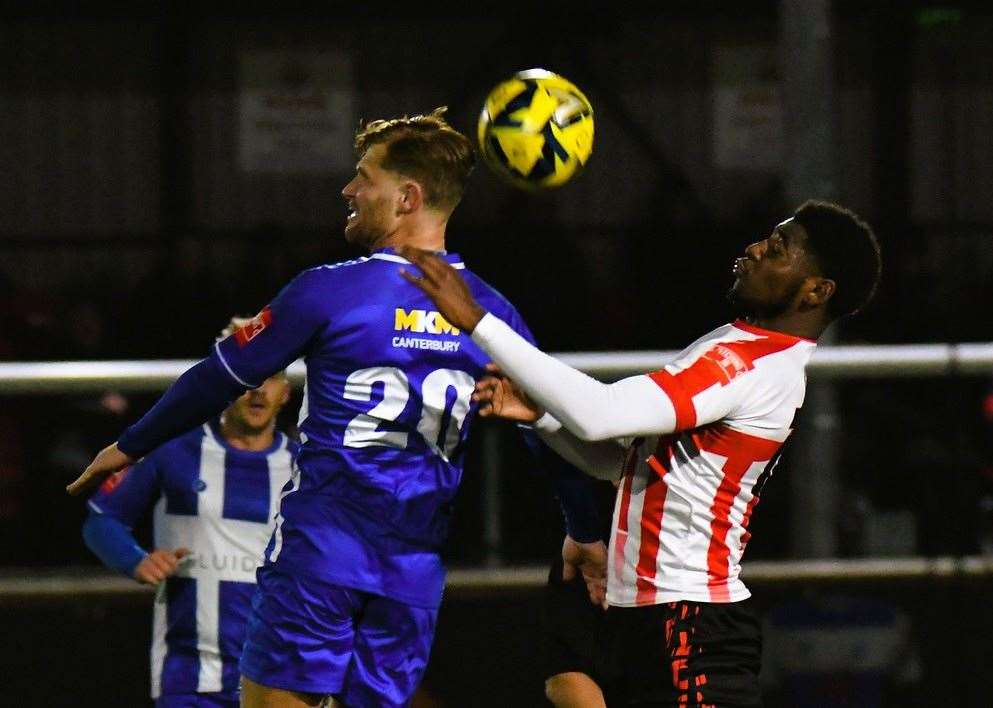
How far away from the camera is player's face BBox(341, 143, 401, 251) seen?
3.86 meters

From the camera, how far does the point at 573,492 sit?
4.03 m

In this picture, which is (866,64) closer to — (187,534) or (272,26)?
(272,26)

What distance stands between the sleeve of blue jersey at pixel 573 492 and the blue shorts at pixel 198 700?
1114mm

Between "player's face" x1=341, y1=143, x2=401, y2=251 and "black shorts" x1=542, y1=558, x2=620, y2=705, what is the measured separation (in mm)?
898

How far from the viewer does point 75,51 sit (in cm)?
938

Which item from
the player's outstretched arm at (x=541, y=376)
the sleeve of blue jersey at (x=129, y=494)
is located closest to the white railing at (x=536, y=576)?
the sleeve of blue jersey at (x=129, y=494)

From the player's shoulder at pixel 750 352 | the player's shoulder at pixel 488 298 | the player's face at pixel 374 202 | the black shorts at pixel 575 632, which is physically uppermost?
the player's face at pixel 374 202

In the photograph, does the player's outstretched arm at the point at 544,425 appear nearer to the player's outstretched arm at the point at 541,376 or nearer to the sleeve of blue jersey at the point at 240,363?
the player's outstretched arm at the point at 541,376

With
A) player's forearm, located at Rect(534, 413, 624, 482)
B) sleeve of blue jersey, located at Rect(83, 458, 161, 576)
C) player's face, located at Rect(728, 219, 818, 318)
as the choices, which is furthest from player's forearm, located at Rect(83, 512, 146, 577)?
player's face, located at Rect(728, 219, 818, 318)

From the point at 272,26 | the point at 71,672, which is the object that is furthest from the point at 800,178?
the point at 272,26

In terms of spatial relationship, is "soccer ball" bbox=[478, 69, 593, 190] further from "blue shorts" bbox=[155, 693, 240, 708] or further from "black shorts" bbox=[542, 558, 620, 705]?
"blue shorts" bbox=[155, 693, 240, 708]

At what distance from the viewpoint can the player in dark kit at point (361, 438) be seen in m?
3.69

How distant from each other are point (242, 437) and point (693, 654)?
5.13ft

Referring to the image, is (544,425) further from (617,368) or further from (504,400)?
(617,368)
